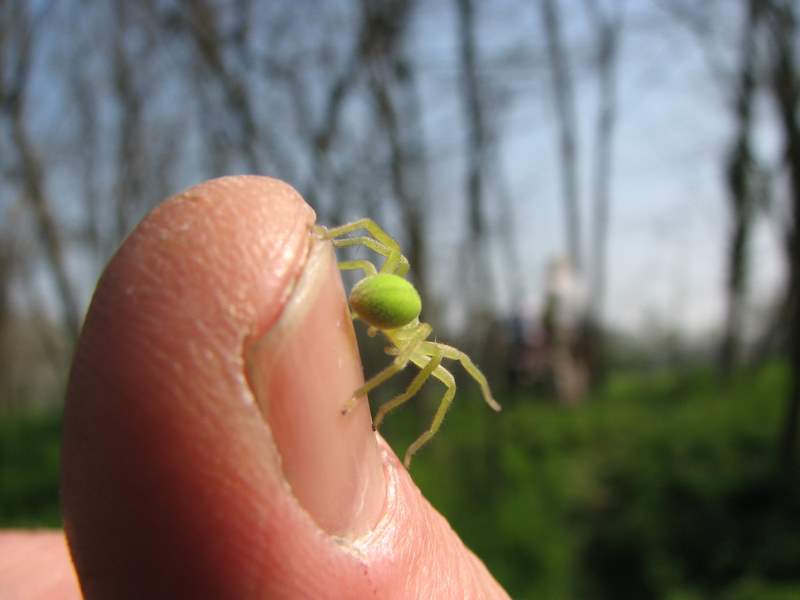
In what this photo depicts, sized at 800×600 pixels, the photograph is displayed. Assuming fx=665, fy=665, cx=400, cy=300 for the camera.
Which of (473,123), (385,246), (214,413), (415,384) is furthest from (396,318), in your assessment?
(473,123)

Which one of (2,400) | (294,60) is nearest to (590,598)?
(294,60)

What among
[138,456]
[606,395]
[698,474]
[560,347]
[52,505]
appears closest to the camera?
[138,456]

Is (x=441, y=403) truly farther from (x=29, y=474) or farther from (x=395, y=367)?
(x=29, y=474)

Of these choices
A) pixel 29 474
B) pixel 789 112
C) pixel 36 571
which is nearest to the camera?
pixel 36 571

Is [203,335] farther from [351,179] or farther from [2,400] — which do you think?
[2,400]

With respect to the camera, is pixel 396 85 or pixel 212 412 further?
pixel 396 85
